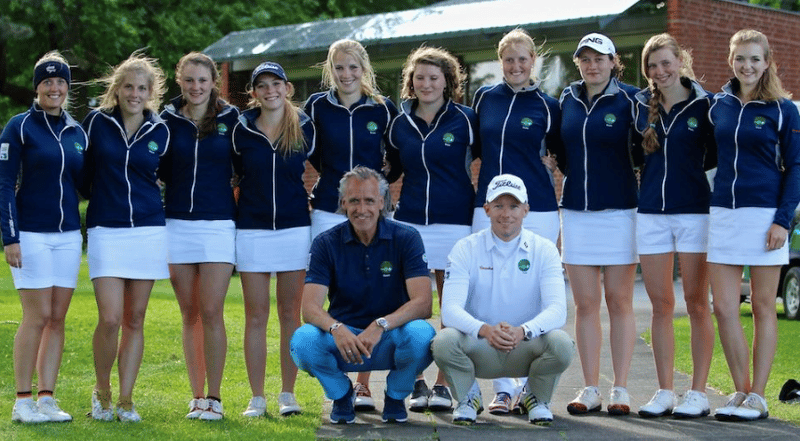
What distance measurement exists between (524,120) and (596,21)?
445 inches

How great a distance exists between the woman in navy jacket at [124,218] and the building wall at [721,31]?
12836 mm

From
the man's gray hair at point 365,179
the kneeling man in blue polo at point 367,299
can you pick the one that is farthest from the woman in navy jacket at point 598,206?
the man's gray hair at point 365,179

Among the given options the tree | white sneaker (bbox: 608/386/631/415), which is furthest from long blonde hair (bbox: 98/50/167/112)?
the tree

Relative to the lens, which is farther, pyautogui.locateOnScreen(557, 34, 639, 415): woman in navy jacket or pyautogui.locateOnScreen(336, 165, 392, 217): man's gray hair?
pyautogui.locateOnScreen(557, 34, 639, 415): woman in navy jacket

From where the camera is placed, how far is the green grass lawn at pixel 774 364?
7590 mm

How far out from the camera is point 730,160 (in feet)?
23.1

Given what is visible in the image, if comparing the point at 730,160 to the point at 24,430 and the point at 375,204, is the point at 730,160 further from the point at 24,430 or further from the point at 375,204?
the point at 24,430

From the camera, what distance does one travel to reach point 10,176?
6977 millimetres

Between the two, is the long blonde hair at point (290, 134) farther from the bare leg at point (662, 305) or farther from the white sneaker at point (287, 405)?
the bare leg at point (662, 305)

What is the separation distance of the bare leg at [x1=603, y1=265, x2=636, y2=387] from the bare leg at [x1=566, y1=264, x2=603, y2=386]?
9cm

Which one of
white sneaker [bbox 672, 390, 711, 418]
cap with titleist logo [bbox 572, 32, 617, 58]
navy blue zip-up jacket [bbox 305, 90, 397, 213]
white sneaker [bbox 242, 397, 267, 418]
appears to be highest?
cap with titleist logo [bbox 572, 32, 617, 58]

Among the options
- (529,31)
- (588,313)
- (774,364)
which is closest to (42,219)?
(588,313)

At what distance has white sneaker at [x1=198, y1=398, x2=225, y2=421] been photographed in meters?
7.19

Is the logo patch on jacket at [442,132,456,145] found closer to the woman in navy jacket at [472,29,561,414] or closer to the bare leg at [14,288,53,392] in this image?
the woman in navy jacket at [472,29,561,414]
